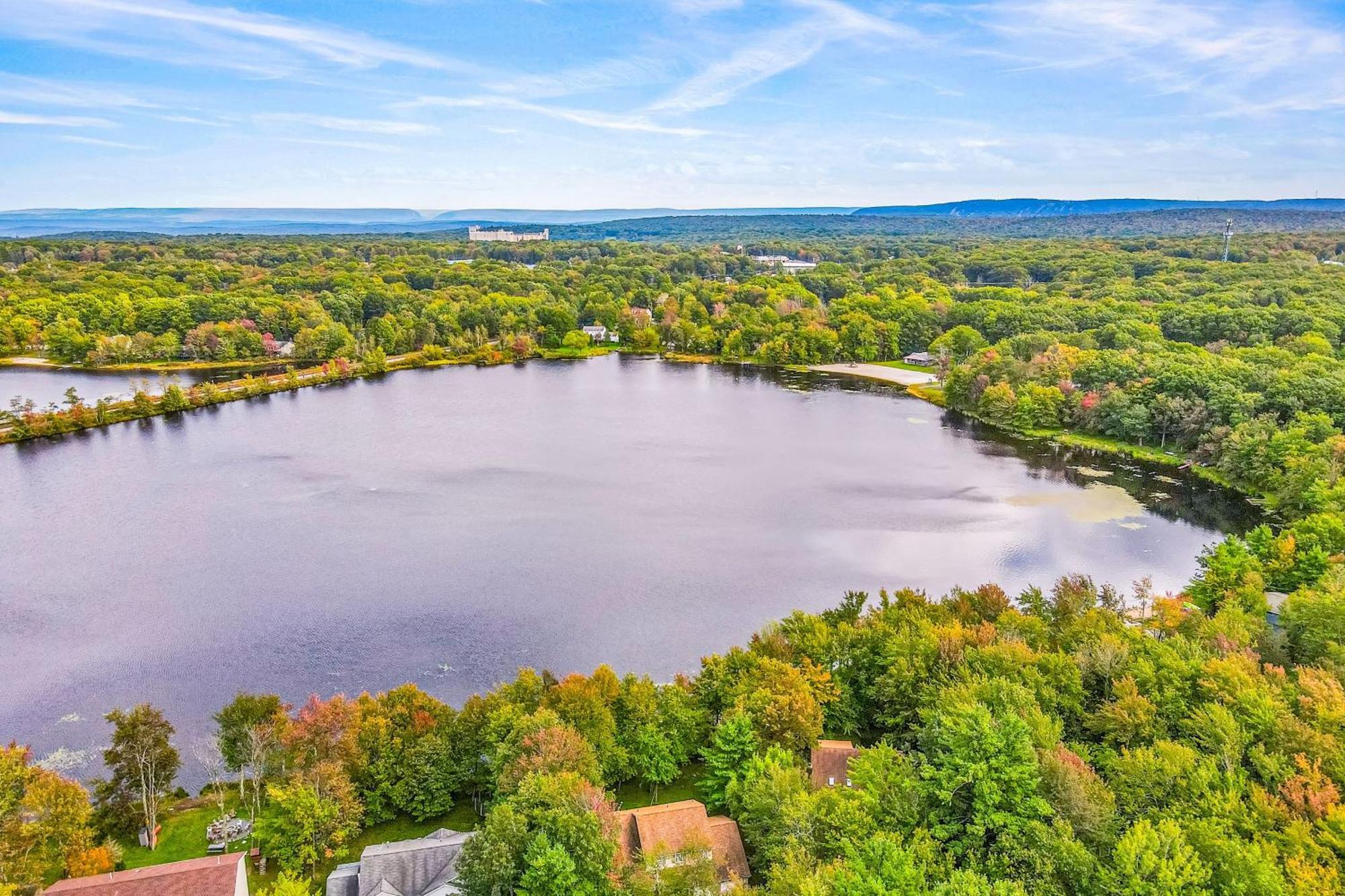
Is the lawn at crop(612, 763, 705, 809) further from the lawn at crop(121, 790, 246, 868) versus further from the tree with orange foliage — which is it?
the tree with orange foliage

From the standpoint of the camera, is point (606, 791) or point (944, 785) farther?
point (606, 791)

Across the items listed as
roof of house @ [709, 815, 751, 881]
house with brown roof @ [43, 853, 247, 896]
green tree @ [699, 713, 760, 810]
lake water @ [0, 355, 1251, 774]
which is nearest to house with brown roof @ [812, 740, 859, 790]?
green tree @ [699, 713, 760, 810]

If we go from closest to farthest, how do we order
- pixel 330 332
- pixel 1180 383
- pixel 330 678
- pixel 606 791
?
pixel 606 791 < pixel 330 678 < pixel 1180 383 < pixel 330 332

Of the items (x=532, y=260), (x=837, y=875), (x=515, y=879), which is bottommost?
(x=515, y=879)

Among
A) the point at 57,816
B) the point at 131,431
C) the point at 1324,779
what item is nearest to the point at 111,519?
the point at 131,431

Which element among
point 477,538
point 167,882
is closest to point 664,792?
point 167,882

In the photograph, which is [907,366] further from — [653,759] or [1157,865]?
[1157,865]

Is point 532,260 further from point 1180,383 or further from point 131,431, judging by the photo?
point 1180,383
